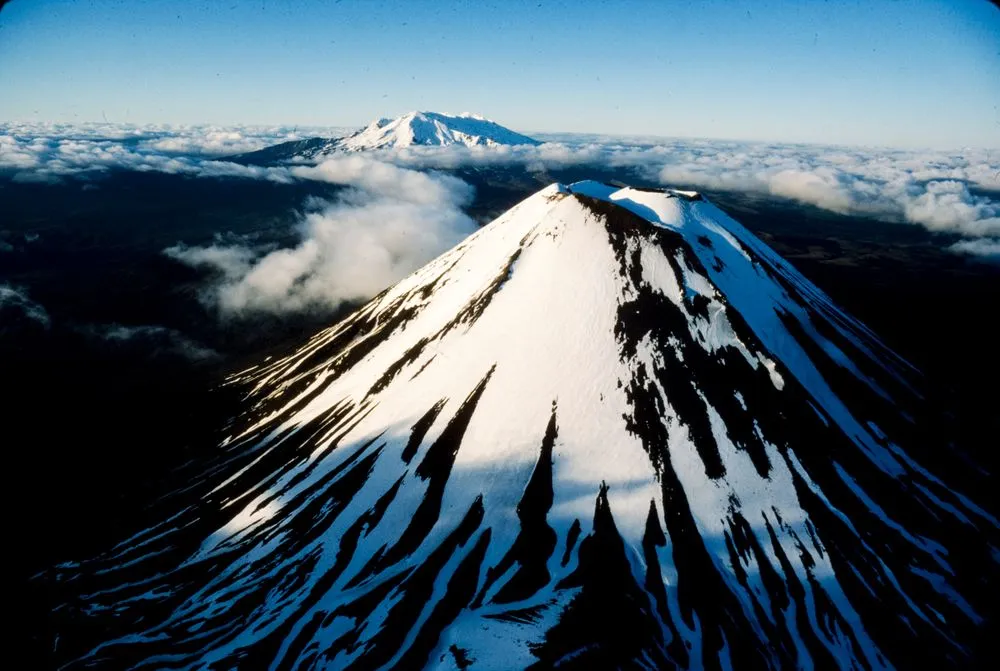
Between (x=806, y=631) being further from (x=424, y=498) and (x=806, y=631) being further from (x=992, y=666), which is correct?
(x=424, y=498)

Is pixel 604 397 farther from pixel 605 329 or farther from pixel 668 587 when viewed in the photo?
pixel 668 587

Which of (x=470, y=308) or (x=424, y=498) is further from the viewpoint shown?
(x=470, y=308)

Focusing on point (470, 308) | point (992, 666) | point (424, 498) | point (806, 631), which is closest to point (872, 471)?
point (992, 666)

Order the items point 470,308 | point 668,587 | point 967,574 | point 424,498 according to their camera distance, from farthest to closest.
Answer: point 470,308 → point 424,498 → point 967,574 → point 668,587

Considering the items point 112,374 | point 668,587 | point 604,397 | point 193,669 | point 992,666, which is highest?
point 604,397

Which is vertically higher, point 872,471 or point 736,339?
point 736,339

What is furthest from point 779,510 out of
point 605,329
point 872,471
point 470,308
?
point 470,308

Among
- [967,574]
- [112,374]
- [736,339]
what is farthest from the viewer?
[112,374]
